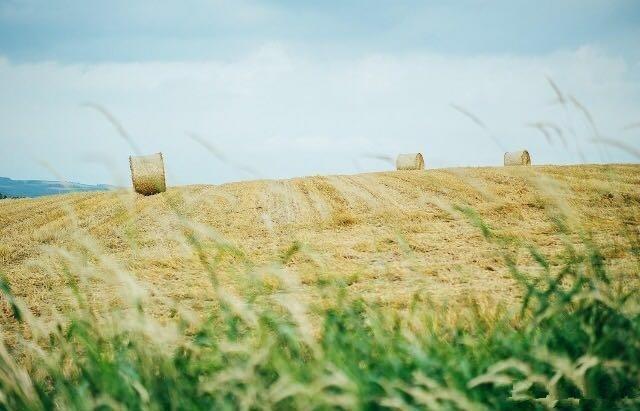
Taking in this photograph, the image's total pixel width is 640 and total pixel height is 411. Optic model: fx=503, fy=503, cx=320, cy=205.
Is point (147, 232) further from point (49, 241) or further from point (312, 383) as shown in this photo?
point (312, 383)

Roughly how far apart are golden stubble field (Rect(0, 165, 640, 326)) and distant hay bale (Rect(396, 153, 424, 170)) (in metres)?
5.31

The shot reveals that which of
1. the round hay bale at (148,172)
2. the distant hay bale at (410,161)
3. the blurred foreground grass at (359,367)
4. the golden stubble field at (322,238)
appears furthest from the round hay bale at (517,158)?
the blurred foreground grass at (359,367)

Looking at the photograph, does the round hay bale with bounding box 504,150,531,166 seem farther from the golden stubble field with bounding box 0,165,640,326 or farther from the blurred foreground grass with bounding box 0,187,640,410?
the blurred foreground grass with bounding box 0,187,640,410

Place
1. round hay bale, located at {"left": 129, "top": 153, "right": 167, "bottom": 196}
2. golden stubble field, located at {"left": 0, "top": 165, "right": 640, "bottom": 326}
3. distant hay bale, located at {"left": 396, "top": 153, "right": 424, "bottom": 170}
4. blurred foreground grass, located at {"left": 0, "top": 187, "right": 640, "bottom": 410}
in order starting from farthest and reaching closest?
distant hay bale, located at {"left": 396, "top": 153, "right": 424, "bottom": 170}, round hay bale, located at {"left": 129, "top": 153, "right": 167, "bottom": 196}, golden stubble field, located at {"left": 0, "top": 165, "right": 640, "bottom": 326}, blurred foreground grass, located at {"left": 0, "top": 187, "right": 640, "bottom": 410}

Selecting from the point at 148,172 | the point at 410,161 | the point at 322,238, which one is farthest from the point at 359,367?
the point at 410,161

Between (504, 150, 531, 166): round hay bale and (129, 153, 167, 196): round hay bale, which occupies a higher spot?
(504, 150, 531, 166): round hay bale

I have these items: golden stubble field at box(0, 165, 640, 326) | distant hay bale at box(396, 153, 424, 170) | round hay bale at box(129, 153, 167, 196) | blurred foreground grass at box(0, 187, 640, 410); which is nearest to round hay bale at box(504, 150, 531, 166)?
distant hay bale at box(396, 153, 424, 170)

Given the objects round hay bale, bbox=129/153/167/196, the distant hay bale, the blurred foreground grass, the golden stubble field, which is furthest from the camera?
the distant hay bale

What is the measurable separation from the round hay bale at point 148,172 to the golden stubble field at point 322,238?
53 cm

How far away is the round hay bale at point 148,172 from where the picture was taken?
52.0 ft

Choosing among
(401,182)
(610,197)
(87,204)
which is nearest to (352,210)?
(401,182)

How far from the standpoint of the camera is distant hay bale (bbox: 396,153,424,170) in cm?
2112

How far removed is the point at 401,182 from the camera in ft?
48.3

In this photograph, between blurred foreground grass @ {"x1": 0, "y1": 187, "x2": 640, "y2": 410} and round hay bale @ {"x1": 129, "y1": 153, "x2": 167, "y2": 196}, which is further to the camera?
round hay bale @ {"x1": 129, "y1": 153, "x2": 167, "y2": 196}
